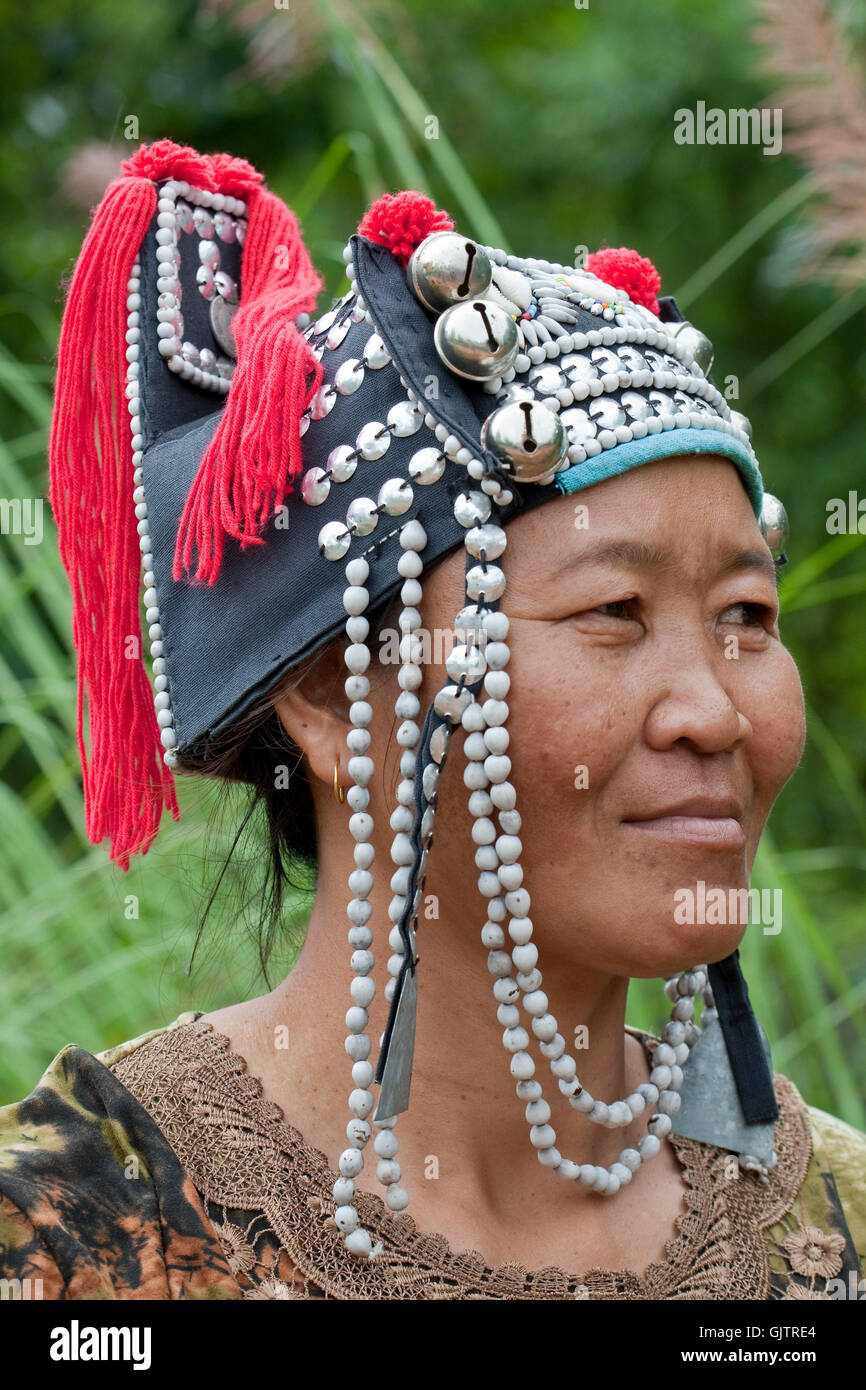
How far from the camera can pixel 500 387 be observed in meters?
1.67

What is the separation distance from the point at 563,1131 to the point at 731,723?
60 cm

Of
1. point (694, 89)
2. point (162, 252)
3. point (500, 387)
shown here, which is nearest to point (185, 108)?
point (694, 89)

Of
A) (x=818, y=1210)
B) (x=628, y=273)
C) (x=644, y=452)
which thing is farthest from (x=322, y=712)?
(x=818, y=1210)

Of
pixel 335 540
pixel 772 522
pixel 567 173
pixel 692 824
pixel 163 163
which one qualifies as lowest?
Answer: pixel 692 824

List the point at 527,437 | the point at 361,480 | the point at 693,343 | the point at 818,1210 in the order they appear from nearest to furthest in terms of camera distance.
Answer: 1. the point at 527,437
2. the point at 361,480
3. the point at 693,343
4. the point at 818,1210

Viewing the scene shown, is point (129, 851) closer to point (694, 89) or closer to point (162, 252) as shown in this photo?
point (162, 252)

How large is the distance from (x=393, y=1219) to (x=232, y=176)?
137 centimetres

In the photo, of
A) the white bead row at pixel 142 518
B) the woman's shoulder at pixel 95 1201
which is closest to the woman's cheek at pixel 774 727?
the white bead row at pixel 142 518

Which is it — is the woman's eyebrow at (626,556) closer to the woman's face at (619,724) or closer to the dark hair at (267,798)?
the woman's face at (619,724)

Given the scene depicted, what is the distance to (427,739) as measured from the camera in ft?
5.32

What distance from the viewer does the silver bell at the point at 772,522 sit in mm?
1911

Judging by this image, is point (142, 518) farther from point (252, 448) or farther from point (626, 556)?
point (626, 556)

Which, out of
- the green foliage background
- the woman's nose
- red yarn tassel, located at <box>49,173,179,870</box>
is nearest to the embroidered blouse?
red yarn tassel, located at <box>49,173,179,870</box>

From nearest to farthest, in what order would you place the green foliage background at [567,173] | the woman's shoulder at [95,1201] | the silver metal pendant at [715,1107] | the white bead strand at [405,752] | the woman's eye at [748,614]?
the woman's shoulder at [95,1201] → the white bead strand at [405,752] → the woman's eye at [748,614] → the silver metal pendant at [715,1107] → the green foliage background at [567,173]
